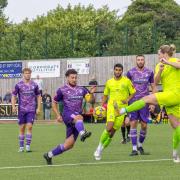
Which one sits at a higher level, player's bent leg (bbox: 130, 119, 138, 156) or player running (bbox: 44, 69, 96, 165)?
player running (bbox: 44, 69, 96, 165)

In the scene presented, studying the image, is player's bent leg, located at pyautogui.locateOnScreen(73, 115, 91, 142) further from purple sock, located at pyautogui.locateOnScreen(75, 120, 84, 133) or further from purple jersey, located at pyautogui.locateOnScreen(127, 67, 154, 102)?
purple jersey, located at pyautogui.locateOnScreen(127, 67, 154, 102)

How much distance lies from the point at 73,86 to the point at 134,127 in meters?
2.90

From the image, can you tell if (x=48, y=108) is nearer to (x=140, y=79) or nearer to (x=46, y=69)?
(x=46, y=69)

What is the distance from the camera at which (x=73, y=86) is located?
47.9 ft

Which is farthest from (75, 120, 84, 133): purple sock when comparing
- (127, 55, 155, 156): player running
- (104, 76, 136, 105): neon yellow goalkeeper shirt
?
(127, 55, 155, 156): player running

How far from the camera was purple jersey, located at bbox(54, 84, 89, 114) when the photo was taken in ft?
47.8

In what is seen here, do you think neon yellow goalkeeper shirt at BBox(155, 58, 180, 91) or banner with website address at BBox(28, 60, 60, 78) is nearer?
neon yellow goalkeeper shirt at BBox(155, 58, 180, 91)

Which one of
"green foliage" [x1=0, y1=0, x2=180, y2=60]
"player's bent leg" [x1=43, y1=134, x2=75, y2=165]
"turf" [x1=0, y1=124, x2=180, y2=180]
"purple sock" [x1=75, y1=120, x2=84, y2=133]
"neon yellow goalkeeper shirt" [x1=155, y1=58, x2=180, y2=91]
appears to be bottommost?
"turf" [x1=0, y1=124, x2=180, y2=180]

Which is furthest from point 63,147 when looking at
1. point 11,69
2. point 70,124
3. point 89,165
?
point 11,69

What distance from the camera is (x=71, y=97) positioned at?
573 inches

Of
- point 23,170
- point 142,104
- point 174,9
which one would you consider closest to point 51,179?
point 23,170

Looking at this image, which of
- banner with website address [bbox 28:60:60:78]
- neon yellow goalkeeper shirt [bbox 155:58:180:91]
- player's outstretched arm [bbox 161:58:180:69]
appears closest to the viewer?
player's outstretched arm [bbox 161:58:180:69]

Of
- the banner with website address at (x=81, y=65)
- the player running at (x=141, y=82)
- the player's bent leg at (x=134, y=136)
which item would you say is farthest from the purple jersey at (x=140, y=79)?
the banner with website address at (x=81, y=65)

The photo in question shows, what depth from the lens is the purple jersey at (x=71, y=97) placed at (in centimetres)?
1455
